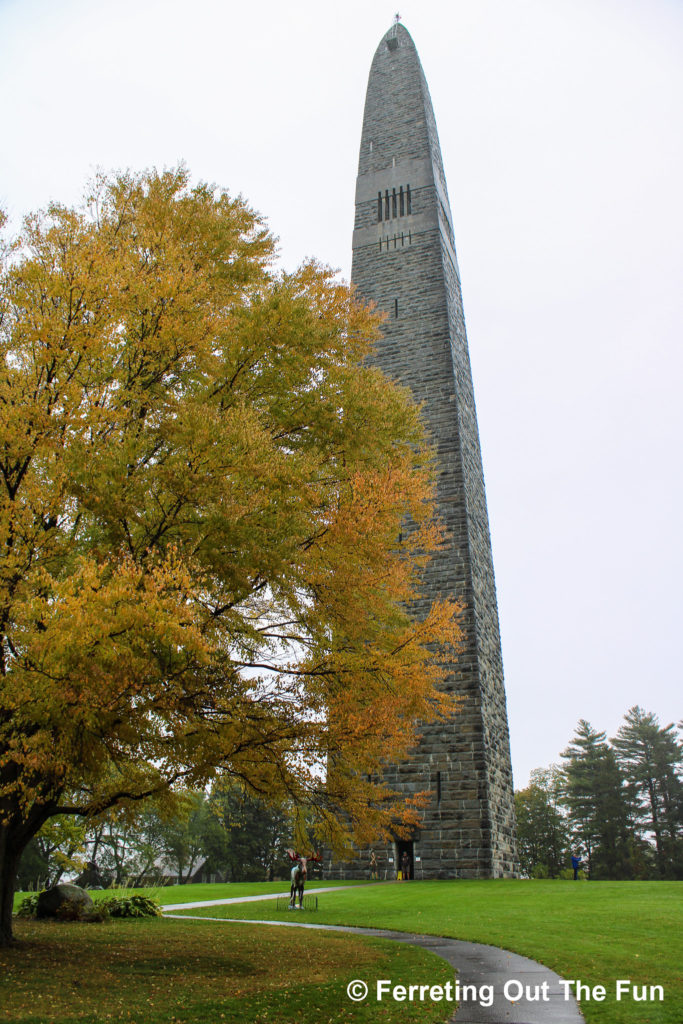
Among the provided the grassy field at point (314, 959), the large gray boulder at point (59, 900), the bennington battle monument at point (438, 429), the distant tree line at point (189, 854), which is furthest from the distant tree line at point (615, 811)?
the large gray boulder at point (59, 900)

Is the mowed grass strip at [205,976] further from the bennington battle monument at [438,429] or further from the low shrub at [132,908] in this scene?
the bennington battle monument at [438,429]

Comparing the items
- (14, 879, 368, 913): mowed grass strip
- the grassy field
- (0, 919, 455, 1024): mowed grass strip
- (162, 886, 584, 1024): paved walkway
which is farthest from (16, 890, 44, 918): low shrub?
(162, 886, 584, 1024): paved walkway

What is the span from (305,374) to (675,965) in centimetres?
719

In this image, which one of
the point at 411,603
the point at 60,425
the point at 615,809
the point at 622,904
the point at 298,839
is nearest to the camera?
the point at 60,425

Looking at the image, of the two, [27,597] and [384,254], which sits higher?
[384,254]

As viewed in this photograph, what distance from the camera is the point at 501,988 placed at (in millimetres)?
5789

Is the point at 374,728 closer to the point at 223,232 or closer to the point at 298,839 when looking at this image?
the point at 298,839

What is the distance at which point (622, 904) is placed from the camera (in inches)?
447

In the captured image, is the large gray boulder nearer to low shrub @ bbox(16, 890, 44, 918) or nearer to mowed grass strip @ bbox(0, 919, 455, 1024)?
low shrub @ bbox(16, 890, 44, 918)

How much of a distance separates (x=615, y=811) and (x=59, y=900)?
43902 millimetres

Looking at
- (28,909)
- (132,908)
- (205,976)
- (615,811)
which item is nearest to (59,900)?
(28,909)

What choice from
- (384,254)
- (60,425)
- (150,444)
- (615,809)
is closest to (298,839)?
(150,444)

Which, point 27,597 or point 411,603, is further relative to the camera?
point 411,603

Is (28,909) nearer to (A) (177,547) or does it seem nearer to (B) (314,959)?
(B) (314,959)
